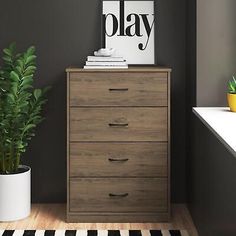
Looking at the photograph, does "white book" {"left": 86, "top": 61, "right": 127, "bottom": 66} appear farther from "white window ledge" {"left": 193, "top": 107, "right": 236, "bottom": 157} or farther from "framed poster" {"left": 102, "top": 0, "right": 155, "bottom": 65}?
"white window ledge" {"left": 193, "top": 107, "right": 236, "bottom": 157}

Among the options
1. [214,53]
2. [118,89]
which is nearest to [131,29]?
[118,89]

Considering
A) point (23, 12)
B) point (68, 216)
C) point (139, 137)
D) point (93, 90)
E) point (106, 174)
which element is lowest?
point (68, 216)

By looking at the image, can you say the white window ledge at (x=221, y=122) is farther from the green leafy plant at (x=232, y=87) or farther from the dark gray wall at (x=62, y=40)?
the dark gray wall at (x=62, y=40)

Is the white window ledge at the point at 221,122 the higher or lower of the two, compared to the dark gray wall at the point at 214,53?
lower

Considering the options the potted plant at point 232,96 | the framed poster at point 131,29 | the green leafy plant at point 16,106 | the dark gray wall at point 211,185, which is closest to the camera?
the dark gray wall at point 211,185

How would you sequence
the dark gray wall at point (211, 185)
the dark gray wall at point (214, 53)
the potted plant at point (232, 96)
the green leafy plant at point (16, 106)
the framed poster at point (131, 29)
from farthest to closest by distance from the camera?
the framed poster at point (131, 29) → the green leafy plant at point (16, 106) → the dark gray wall at point (214, 53) → the potted plant at point (232, 96) → the dark gray wall at point (211, 185)

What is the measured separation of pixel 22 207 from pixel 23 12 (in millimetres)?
1257

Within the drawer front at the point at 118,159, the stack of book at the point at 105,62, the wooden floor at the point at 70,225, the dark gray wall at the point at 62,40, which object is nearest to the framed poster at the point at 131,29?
the dark gray wall at the point at 62,40

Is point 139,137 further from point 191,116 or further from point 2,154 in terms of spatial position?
point 2,154

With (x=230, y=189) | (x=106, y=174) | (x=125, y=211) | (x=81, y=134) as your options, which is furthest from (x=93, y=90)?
(x=230, y=189)

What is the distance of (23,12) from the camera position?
13.0 feet

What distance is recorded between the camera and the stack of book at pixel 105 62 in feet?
11.9

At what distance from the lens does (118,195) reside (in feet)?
12.1

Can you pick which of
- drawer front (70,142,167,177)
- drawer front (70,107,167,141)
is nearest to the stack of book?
drawer front (70,107,167,141)
